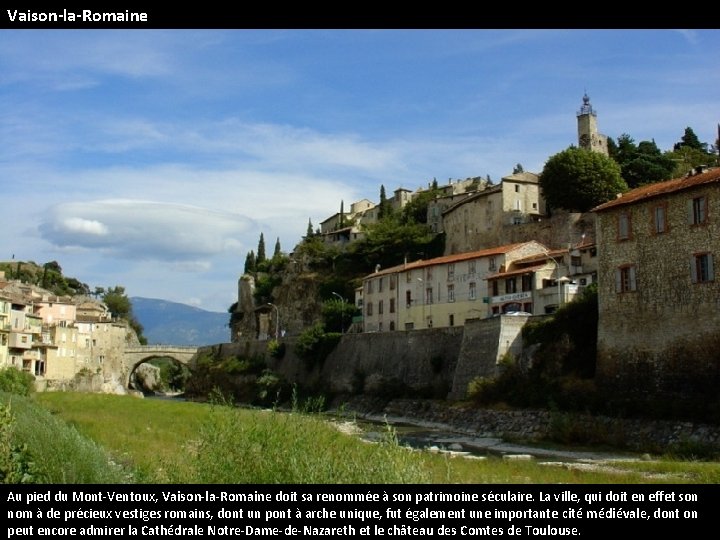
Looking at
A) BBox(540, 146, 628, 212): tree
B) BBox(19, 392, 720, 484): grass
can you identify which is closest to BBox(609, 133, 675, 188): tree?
BBox(540, 146, 628, 212): tree

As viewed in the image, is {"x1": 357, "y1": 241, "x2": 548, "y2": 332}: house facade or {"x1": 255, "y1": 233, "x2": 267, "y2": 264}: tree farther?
{"x1": 255, "y1": 233, "x2": 267, "y2": 264}: tree

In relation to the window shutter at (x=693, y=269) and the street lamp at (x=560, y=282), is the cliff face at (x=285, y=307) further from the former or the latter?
the window shutter at (x=693, y=269)

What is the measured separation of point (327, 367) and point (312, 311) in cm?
2611

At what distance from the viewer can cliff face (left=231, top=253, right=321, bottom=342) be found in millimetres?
94000

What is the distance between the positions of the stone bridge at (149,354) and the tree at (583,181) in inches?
2104

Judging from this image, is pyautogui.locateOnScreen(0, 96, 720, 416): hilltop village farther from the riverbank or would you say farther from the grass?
the grass

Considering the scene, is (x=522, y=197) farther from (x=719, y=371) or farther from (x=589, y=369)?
(x=719, y=371)

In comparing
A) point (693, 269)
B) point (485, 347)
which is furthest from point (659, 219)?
point (485, 347)

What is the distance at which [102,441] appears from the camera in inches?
1217

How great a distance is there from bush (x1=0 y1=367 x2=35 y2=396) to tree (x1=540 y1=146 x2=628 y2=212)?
48.3 metres

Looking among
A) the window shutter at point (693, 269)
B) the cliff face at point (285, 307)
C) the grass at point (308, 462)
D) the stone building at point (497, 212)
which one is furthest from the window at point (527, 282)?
the cliff face at point (285, 307)

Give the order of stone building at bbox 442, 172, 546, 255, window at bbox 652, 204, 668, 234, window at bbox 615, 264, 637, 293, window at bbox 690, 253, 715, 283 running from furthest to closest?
stone building at bbox 442, 172, 546, 255 < window at bbox 615, 264, 637, 293 < window at bbox 652, 204, 668, 234 < window at bbox 690, 253, 715, 283

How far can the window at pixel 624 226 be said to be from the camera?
38656 mm

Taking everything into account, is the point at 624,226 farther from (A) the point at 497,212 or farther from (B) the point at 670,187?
(A) the point at 497,212
